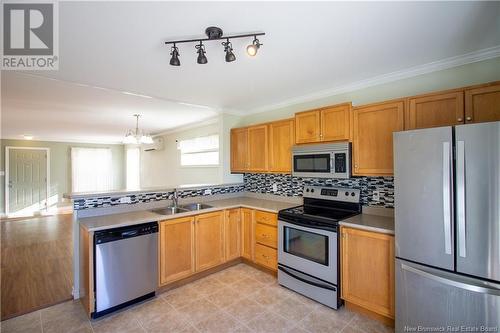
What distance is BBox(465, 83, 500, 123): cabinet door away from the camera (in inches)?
73.3

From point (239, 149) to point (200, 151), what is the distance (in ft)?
5.33

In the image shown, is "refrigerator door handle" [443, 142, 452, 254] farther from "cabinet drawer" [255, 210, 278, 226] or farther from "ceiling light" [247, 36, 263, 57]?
"cabinet drawer" [255, 210, 278, 226]

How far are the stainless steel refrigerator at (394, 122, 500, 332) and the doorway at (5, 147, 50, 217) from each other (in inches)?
371

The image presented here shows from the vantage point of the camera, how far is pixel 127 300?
2426 mm

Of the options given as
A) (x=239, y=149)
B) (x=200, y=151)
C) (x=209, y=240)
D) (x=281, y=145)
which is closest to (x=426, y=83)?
(x=281, y=145)

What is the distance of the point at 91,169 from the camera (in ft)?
27.2

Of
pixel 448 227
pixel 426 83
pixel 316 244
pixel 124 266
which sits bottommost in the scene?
pixel 124 266

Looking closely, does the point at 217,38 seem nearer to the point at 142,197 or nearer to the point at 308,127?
the point at 308,127

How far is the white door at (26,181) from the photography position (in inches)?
272

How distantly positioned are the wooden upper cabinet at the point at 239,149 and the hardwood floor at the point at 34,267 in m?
2.74

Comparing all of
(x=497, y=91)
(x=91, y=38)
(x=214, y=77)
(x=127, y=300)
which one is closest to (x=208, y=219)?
(x=127, y=300)

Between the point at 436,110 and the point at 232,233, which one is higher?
the point at 436,110

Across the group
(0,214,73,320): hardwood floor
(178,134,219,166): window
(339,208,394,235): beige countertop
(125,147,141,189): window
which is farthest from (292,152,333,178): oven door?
(125,147,141,189): window

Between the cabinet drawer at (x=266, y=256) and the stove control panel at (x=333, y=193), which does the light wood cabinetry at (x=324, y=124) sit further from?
the cabinet drawer at (x=266, y=256)
